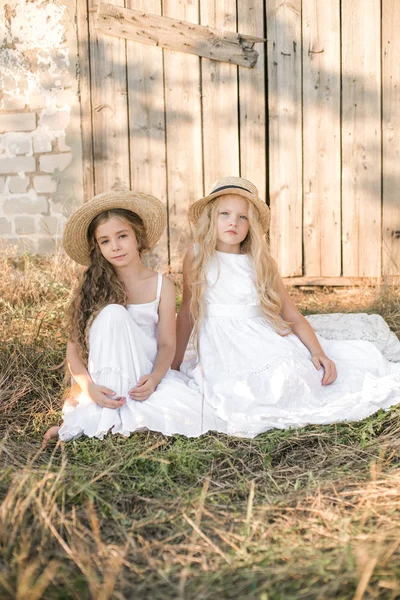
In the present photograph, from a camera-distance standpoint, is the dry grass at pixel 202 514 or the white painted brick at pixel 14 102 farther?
the white painted brick at pixel 14 102

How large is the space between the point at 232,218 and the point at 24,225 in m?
2.54

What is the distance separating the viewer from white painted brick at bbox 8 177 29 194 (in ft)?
16.3

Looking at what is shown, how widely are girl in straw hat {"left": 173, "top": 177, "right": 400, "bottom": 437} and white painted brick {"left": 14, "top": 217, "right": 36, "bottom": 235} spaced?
7.10ft

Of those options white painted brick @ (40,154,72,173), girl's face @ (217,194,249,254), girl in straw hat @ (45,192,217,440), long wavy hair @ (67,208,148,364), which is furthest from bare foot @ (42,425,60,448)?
white painted brick @ (40,154,72,173)

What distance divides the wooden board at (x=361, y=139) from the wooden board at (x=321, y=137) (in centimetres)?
6

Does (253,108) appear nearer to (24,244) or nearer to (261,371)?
(24,244)

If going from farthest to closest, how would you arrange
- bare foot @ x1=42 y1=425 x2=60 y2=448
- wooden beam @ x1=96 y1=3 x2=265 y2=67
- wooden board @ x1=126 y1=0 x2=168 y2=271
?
1. wooden board @ x1=126 y1=0 x2=168 y2=271
2. wooden beam @ x1=96 y1=3 x2=265 y2=67
3. bare foot @ x1=42 y1=425 x2=60 y2=448

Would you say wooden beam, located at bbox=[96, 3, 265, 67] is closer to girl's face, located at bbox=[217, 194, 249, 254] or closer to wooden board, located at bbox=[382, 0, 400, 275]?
wooden board, located at bbox=[382, 0, 400, 275]

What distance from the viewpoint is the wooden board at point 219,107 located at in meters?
4.57

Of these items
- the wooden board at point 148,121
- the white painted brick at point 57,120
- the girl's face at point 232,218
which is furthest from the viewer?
the white painted brick at point 57,120

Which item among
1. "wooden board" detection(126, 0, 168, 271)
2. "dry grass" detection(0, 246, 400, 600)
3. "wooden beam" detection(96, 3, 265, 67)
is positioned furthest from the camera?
"wooden board" detection(126, 0, 168, 271)

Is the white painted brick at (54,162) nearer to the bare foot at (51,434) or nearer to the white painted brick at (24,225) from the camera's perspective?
the white painted brick at (24,225)

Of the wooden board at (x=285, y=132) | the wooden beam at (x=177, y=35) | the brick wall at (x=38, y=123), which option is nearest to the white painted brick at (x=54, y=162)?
the brick wall at (x=38, y=123)

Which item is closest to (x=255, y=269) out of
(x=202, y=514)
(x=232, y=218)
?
(x=232, y=218)
